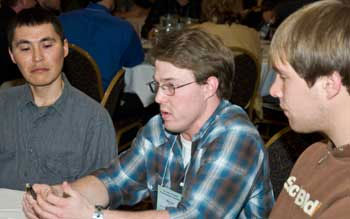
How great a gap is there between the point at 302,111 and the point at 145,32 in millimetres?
3827

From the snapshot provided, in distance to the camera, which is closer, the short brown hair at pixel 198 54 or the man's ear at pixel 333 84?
the man's ear at pixel 333 84

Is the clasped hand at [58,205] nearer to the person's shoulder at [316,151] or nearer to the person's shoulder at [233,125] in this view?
the person's shoulder at [233,125]

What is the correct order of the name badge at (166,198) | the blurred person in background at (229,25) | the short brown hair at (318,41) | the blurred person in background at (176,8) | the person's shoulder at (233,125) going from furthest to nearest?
1. the blurred person in background at (176,8)
2. the blurred person in background at (229,25)
3. the name badge at (166,198)
4. the person's shoulder at (233,125)
5. the short brown hair at (318,41)

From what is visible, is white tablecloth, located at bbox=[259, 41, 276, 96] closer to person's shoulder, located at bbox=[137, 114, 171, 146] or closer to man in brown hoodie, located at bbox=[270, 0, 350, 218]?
person's shoulder, located at bbox=[137, 114, 171, 146]

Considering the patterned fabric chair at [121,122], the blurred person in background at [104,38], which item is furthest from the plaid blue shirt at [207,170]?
the blurred person in background at [104,38]

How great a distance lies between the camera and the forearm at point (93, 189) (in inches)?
76.4

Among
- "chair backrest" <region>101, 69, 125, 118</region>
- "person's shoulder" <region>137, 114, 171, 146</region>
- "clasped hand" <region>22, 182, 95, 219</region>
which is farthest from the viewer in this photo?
"chair backrest" <region>101, 69, 125, 118</region>

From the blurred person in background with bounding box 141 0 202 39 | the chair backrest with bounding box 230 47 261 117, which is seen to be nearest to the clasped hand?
the chair backrest with bounding box 230 47 261 117

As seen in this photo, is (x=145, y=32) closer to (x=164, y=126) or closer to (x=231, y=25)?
(x=231, y=25)

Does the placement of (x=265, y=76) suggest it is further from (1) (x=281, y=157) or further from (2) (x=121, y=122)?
(1) (x=281, y=157)

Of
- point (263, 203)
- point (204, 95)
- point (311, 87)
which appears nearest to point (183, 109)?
point (204, 95)

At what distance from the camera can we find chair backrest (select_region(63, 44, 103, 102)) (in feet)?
11.3

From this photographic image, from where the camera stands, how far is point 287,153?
2070 millimetres

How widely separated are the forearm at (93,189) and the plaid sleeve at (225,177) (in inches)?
13.6
